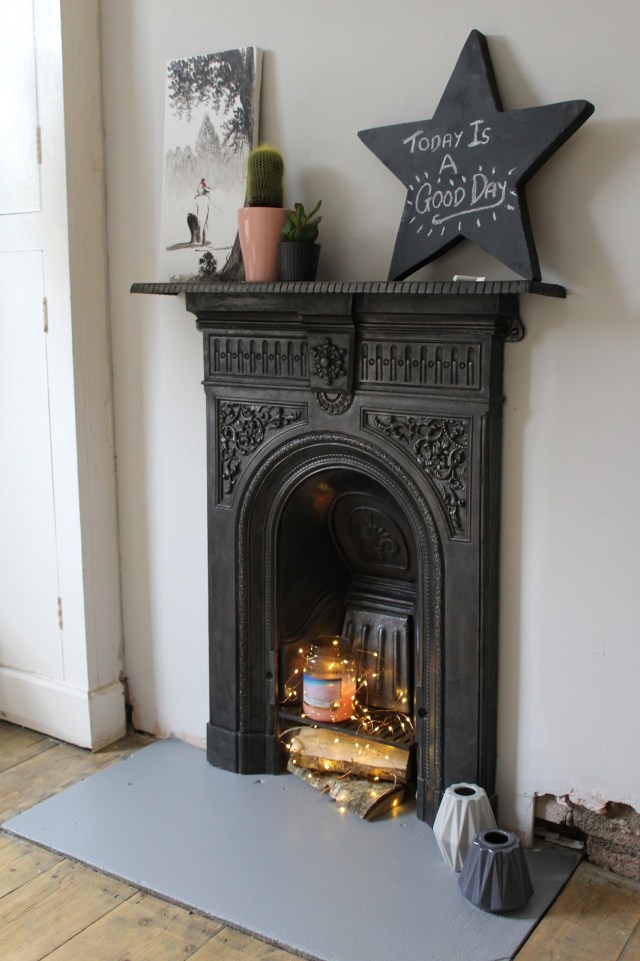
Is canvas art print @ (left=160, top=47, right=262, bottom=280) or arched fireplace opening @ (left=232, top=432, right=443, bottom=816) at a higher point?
canvas art print @ (left=160, top=47, right=262, bottom=280)

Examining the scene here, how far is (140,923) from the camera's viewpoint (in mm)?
2287

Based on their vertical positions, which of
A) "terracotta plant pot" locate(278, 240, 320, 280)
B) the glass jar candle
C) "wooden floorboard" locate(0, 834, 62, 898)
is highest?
"terracotta plant pot" locate(278, 240, 320, 280)

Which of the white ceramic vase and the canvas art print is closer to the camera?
the white ceramic vase

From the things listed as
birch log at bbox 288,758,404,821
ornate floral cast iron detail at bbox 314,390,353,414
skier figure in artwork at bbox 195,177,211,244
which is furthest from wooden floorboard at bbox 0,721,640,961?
skier figure in artwork at bbox 195,177,211,244

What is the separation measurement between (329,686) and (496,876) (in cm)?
76

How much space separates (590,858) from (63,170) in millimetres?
2352

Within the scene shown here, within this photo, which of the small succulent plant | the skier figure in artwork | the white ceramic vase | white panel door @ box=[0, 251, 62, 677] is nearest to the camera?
the white ceramic vase

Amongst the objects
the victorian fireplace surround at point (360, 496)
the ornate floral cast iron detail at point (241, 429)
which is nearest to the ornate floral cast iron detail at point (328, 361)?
the victorian fireplace surround at point (360, 496)

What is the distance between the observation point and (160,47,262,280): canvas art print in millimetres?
2650

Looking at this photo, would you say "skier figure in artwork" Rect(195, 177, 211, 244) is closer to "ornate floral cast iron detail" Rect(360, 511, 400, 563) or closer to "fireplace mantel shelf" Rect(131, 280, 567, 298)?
"fireplace mantel shelf" Rect(131, 280, 567, 298)

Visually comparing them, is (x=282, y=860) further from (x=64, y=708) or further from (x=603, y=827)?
(x=64, y=708)

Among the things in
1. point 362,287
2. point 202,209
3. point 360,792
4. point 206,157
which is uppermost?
point 206,157

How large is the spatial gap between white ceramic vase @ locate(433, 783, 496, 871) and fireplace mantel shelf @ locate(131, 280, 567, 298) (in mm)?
1205

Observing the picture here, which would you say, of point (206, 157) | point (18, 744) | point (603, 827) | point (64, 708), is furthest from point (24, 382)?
point (603, 827)
